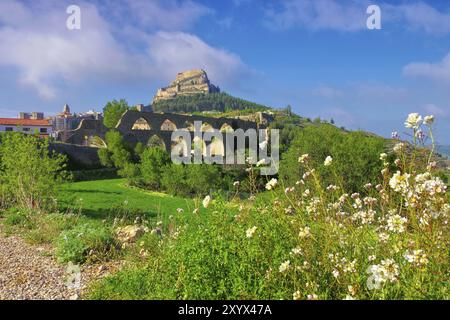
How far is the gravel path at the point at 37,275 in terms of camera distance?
432cm

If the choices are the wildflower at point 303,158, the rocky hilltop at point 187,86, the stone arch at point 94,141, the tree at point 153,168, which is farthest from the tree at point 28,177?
the rocky hilltop at point 187,86

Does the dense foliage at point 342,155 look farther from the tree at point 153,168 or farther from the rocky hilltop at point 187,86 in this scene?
the rocky hilltop at point 187,86

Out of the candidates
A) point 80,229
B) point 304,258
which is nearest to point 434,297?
point 304,258

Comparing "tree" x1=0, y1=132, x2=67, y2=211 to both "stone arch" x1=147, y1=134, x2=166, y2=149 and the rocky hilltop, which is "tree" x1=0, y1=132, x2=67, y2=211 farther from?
the rocky hilltop

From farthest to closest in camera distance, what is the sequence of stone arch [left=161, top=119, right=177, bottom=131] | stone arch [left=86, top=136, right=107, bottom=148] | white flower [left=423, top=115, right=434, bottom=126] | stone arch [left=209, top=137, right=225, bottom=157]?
stone arch [left=161, top=119, right=177, bottom=131]
stone arch [left=86, top=136, right=107, bottom=148]
stone arch [left=209, top=137, right=225, bottom=157]
white flower [left=423, top=115, right=434, bottom=126]

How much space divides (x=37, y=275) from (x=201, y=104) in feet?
422

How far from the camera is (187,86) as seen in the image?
160875 millimetres

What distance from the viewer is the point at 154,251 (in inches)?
201

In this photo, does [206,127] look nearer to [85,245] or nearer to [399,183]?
[85,245]

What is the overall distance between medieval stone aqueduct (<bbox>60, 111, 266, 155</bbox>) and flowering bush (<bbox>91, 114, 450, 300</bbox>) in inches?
1432

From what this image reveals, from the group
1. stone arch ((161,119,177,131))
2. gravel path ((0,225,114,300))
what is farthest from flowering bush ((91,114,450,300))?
stone arch ((161,119,177,131))

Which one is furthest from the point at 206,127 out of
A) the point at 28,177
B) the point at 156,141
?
the point at 28,177

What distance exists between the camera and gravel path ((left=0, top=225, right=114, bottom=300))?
170 inches

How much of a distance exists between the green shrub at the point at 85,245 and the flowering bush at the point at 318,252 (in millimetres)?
1727
